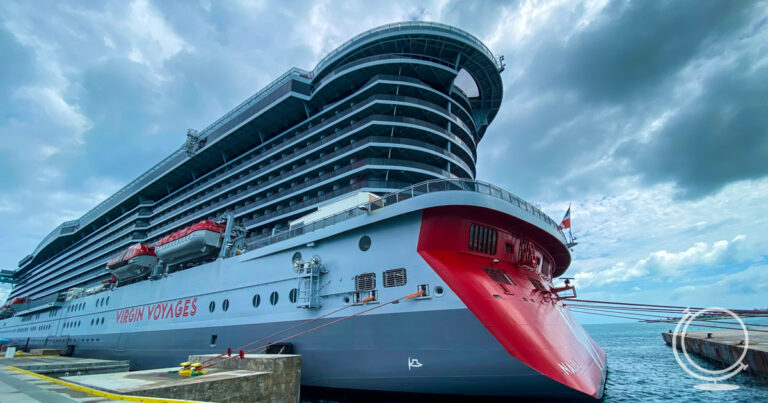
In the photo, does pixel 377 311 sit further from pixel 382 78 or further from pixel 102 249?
pixel 102 249

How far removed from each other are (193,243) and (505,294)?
17899mm

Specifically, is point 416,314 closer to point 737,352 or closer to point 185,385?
point 185,385

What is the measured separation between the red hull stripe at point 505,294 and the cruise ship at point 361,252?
58 mm

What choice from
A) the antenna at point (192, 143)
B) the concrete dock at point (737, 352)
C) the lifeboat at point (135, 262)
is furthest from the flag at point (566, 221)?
the antenna at point (192, 143)

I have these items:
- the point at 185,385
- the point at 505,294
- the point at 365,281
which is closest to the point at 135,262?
the point at 185,385

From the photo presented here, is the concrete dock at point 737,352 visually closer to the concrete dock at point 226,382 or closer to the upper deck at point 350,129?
the upper deck at point 350,129

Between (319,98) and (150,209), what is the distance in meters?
30.8

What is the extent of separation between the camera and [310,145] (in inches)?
979

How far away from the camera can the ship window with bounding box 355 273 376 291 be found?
39.5 feet

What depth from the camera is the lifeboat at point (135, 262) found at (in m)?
25.0

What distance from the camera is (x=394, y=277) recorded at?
11.6 m

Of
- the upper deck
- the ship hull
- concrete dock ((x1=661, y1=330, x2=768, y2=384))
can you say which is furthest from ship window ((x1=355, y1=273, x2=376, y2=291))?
concrete dock ((x1=661, y1=330, x2=768, y2=384))

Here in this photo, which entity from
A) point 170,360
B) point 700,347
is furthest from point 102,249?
point 700,347

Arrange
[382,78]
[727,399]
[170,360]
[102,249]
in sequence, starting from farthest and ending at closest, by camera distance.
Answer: [102,249] → [382,78] → [170,360] → [727,399]
